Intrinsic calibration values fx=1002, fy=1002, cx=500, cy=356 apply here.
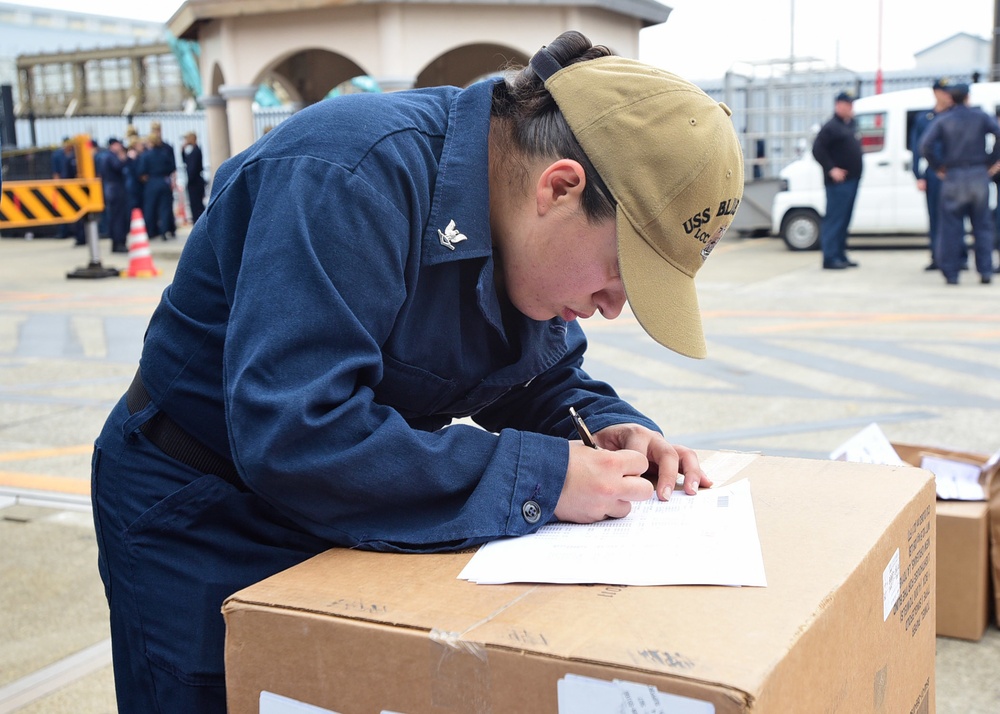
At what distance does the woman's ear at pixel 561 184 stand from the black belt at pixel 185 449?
535 millimetres

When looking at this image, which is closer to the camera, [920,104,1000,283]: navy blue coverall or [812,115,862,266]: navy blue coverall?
[920,104,1000,283]: navy blue coverall

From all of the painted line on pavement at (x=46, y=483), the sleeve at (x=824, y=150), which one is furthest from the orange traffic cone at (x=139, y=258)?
the painted line on pavement at (x=46, y=483)

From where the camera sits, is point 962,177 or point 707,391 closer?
point 707,391

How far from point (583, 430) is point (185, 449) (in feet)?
1.91

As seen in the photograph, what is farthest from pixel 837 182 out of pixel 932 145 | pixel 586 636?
pixel 586 636

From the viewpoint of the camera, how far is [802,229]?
11.9m

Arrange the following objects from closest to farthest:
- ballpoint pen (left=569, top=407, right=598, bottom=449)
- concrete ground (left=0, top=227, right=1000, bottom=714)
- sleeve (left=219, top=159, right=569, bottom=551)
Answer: sleeve (left=219, top=159, right=569, bottom=551) < ballpoint pen (left=569, top=407, right=598, bottom=449) < concrete ground (left=0, top=227, right=1000, bottom=714)

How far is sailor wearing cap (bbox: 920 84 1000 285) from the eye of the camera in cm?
855

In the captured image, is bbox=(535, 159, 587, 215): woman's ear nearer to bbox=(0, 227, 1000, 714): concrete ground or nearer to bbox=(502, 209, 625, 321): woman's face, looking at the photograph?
bbox=(502, 209, 625, 321): woman's face

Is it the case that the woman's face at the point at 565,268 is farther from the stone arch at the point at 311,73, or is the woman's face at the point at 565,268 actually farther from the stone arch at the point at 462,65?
the stone arch at the point at 311,73

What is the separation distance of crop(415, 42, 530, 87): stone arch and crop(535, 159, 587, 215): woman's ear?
35.3ft

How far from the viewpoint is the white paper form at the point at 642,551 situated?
1132mm

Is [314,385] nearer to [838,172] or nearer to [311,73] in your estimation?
[838,172]

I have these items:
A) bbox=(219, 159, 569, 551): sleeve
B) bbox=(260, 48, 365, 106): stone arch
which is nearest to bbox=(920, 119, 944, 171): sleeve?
bbox=(260, 48, 365, 106): stone arch
